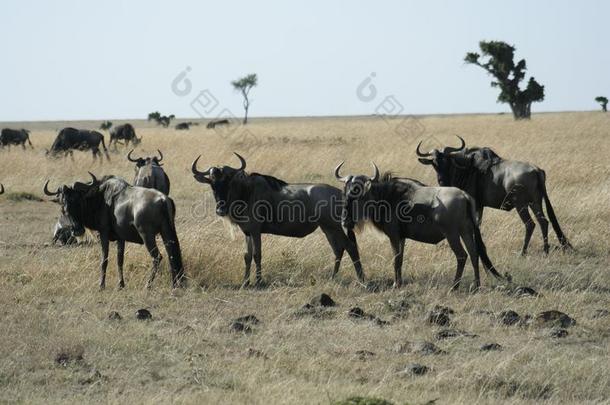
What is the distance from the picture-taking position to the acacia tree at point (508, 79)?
4759 cm

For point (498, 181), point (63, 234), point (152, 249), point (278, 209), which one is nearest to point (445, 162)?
point (498, 181)

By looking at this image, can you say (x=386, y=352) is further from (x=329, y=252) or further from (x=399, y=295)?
(x=329, y=252)

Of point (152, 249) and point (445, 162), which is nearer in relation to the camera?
point (152, 249)

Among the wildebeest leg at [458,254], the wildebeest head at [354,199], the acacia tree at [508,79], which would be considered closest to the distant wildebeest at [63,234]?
the wildebeest head at [354,199]

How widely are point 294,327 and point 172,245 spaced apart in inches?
82.4

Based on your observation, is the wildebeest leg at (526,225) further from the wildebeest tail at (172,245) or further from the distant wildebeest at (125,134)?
the distant wildebeest at (125,134)

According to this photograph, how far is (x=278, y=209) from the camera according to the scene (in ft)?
29.0

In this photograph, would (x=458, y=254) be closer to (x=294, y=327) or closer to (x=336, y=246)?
(x=336, y=246)

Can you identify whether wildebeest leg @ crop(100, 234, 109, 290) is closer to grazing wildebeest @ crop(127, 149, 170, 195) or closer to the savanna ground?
the savanna ground

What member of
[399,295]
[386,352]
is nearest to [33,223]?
[399,295]

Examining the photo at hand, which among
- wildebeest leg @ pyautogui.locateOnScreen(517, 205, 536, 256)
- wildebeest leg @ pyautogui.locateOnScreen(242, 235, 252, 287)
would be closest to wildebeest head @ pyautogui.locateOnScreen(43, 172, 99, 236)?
wildebeest leg @ pyautogui.locateOnScreen(242, 235, 252, 287)

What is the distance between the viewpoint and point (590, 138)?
79.2 feet

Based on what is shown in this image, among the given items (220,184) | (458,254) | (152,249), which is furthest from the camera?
(220,184)

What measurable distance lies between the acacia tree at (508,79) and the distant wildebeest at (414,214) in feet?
→ 132
